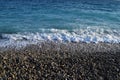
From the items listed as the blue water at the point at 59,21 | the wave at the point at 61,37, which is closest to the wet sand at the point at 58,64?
the wave at the point at 61,37

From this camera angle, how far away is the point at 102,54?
11680 millimetres

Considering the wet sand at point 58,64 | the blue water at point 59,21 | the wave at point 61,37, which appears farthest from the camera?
the blue water at point 59,21

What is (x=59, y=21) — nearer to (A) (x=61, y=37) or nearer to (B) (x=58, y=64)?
(A) (x=61, y=37)

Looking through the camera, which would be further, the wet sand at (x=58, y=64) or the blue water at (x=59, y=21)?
the blue water at (x=59, y=21)

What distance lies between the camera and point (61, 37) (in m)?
14.8

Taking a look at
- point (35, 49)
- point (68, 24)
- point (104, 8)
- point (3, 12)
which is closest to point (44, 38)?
point (35, 49)

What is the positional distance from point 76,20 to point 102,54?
7522 mm

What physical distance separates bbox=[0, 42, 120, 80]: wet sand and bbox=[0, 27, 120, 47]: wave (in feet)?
4.70

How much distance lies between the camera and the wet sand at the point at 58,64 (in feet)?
31.4

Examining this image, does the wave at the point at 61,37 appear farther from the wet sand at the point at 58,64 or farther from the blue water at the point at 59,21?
the wet sand at the point at 58,64

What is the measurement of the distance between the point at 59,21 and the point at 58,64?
849 cm

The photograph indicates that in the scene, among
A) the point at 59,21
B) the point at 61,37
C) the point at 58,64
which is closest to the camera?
the point at 58,64

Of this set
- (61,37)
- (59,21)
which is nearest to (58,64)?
(61,37)

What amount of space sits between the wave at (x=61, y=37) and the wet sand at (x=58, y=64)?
4.70 feet
